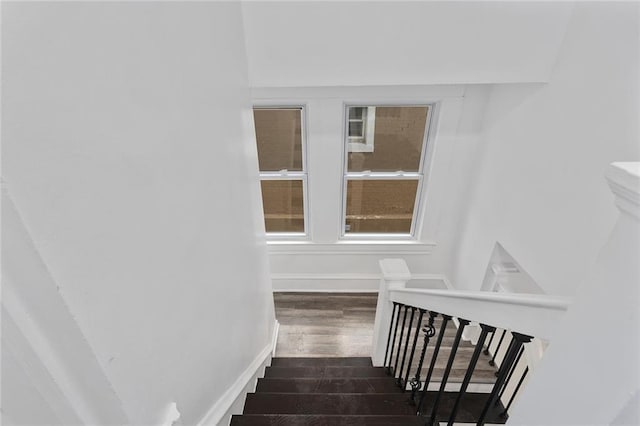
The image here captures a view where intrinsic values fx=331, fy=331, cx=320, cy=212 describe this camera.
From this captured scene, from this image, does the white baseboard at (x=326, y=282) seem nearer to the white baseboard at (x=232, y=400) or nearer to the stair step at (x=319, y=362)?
the stair step at (x=319, y=362)

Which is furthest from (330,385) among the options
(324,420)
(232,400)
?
(232,400)

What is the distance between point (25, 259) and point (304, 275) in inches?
146

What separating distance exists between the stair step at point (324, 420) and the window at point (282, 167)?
92.6 inches

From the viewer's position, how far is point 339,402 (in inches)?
71.8

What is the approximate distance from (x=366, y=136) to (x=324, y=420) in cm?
252

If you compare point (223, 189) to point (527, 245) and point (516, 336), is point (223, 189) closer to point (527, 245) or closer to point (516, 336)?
point (516, 336)

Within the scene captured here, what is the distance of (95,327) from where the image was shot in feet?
2.03

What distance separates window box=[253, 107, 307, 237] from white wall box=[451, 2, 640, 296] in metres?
1.81

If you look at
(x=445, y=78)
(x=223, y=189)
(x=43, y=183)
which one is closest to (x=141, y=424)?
(x=43, y=183)

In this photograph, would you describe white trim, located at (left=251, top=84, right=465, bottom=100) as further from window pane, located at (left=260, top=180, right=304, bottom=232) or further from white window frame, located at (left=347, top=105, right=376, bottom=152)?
window pane, located at (left=260, top=180, right=304, bottom=232)

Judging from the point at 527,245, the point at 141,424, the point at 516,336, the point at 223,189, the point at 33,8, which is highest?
the point at 33,8

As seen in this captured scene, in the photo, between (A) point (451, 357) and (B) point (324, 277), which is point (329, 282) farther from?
(A) point (451, 357)

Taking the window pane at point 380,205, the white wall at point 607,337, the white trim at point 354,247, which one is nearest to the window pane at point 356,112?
the window pane at point 380,205

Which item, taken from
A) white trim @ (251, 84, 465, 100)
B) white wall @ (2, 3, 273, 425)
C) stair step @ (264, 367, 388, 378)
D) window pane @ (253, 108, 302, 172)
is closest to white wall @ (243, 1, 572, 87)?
white wall @ (2, 3, 273, 425)
